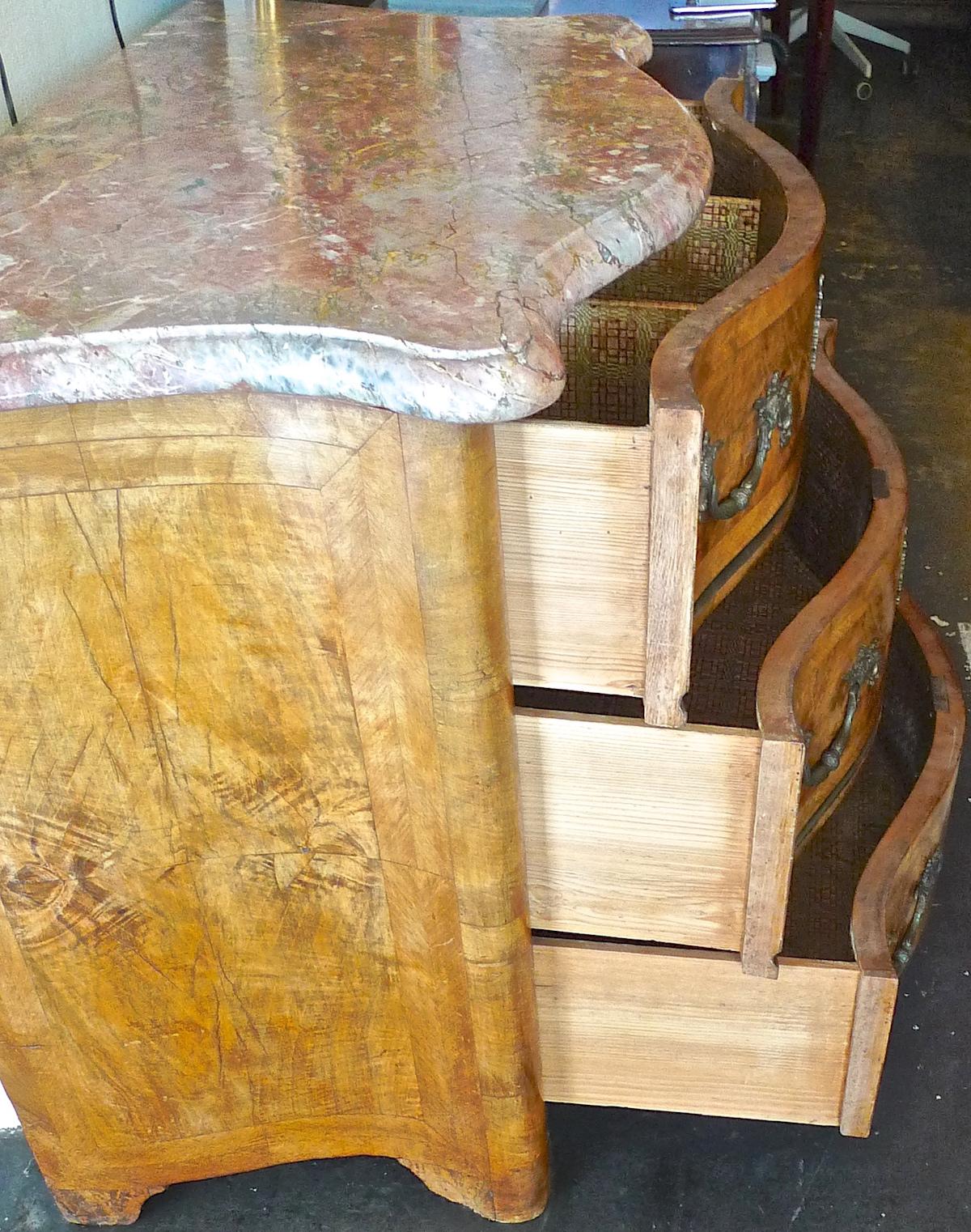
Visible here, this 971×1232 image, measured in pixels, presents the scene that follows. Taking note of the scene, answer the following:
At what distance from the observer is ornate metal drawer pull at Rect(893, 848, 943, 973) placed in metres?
1.16

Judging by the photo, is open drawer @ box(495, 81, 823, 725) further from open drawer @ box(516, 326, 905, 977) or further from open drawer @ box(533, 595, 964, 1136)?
open drawer @ box(533, 595, 964, 1136)

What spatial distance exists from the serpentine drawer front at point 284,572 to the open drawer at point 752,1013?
55 millimetres

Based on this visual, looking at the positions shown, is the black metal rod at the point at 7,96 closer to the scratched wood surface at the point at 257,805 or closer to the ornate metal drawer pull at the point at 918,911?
the scratched wood surface at the point at 257,805

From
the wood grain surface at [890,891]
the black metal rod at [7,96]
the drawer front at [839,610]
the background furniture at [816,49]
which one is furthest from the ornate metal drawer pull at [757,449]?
the background furniture at [816,49]

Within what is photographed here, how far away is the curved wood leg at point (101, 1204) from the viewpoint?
110 cm

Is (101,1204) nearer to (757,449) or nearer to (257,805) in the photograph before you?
(257,805)

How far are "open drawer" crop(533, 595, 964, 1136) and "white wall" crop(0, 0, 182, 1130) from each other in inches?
29.1

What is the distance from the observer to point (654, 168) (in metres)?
0.80

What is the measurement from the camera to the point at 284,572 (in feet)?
2.52

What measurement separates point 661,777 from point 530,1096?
30 cm

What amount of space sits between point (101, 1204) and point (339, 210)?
33.1 inches

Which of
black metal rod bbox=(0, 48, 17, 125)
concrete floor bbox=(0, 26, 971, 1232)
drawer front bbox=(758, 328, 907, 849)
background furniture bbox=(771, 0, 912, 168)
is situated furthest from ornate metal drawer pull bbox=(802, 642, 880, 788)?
background furniture bbox=(771, 0, 912, 168)

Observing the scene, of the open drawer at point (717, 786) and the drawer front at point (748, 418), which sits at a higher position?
the drawer front at point (748, 418)

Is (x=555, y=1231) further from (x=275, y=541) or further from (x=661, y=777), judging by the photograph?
(x=275, y=541)
